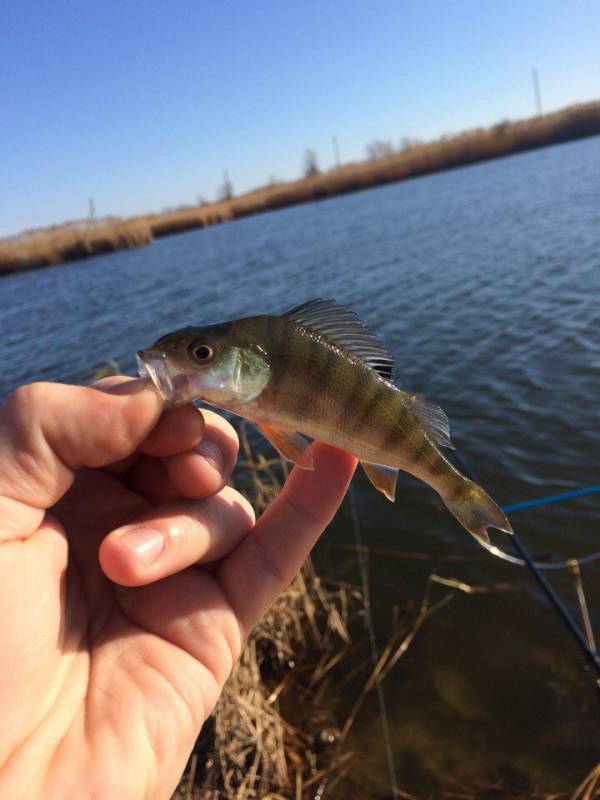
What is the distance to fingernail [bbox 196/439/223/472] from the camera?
7.05 feet

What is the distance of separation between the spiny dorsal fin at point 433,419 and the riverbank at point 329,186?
4475 cm

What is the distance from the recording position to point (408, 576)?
239 inches

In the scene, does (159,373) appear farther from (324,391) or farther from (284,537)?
(284,537)

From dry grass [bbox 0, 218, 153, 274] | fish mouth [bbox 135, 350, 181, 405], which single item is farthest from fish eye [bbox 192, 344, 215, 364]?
dry grass [bbox 0, 218, 153, 274]

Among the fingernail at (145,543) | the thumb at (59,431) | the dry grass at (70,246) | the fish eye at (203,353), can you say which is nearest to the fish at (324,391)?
the fish eye at (203,353)

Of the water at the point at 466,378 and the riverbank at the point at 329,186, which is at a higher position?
the riverbank at the point at 329,186

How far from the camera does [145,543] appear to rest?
6.31 feet

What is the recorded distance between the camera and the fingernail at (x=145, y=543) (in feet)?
6.21

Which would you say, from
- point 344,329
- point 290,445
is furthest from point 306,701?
point 344,329

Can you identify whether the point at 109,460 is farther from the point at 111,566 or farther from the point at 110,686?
the point at 110,686

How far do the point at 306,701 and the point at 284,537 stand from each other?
300 cm

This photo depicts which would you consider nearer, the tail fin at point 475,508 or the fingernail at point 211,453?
the fingernail at point 211,453

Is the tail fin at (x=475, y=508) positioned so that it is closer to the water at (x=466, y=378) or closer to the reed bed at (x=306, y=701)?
the reed bed at (x=306, y=701)

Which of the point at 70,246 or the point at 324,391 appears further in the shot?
the point at 70,246
